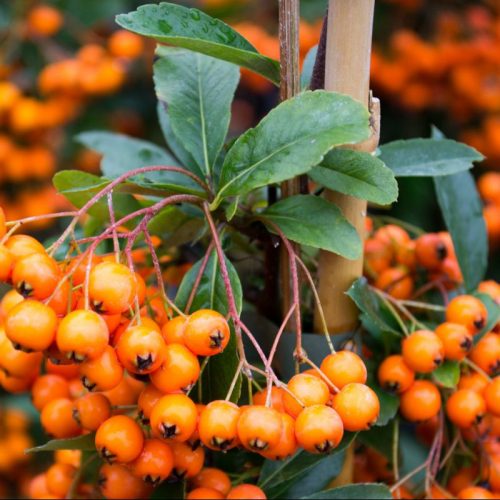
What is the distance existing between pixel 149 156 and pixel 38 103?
3.45ft

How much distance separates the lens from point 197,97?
34.6 inches

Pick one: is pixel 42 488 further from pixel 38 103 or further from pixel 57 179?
pixel 38 103

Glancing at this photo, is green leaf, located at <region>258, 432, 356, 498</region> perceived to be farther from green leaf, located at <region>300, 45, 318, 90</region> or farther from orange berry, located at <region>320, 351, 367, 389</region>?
green leaf, located at <region>300, 45, 318, 90</region>

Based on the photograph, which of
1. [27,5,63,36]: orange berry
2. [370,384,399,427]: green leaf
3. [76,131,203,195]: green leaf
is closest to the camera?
[370,384,399,427]: green leaf

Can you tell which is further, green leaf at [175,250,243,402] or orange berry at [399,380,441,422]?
orange berry at [399,380,441,422]

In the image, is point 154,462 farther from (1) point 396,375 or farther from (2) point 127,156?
(2) point 127,156

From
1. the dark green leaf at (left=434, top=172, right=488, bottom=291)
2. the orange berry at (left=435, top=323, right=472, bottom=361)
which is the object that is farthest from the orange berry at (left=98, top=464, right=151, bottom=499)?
the dark green leaf at (left=434, top=172, right=488, bottom=291)

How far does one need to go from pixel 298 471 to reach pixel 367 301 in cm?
19

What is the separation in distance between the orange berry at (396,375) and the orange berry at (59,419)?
33 cm

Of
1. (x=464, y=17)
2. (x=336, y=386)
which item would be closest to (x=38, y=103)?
(x=464, y=17)

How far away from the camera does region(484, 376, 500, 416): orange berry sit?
2.79 ft

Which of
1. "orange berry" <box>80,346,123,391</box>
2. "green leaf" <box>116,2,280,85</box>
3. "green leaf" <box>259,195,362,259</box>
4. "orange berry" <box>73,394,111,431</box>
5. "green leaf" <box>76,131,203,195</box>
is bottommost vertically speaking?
"orange berry" <box>73,394,111,431</box>

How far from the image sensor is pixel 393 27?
232cm

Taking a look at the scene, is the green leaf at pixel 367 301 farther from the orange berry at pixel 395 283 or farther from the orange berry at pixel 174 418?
the orange berry at pixel 174 418
